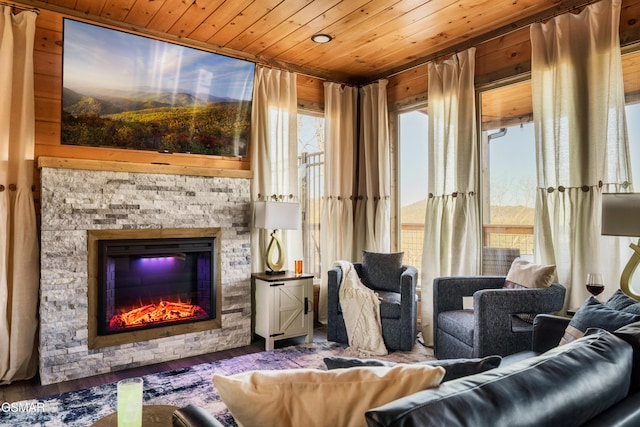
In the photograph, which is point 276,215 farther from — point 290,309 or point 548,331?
point 548,331

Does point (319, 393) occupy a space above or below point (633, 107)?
below

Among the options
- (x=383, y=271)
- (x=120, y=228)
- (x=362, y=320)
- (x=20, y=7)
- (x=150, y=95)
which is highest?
(x=20, y=7)

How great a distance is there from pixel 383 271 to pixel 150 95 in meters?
2.68

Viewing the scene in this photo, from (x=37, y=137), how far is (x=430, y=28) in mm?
3328

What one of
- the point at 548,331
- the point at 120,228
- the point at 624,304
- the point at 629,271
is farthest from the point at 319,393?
the point at 120,228

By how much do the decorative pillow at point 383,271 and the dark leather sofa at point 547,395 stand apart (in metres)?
2.89

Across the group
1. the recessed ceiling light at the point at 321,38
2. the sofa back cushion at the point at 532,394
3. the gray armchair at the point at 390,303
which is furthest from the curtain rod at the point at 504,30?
the sofa back cushion at the point at 532,394

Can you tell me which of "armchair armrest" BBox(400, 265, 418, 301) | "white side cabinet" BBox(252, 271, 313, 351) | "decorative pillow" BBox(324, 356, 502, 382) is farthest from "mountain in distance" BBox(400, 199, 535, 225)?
"decorative pillow" BBox(324, 356, 502, 382)

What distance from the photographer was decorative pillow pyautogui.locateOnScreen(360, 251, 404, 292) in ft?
13.9

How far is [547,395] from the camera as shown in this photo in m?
0.97

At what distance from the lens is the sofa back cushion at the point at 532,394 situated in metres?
0.83

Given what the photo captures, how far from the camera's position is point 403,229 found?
191 inches

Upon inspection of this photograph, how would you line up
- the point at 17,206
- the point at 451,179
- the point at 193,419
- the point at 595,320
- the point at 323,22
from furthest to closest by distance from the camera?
1. the point at 451,179
2. the point at 323,22
3. the point at 17,206
4. the point at 595,320
5. the point at 193,419

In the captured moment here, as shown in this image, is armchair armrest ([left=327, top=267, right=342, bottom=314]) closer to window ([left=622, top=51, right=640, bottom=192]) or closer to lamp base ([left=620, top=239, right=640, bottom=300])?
lamp base ([left=620, top=239, right=640, bottom=300])
